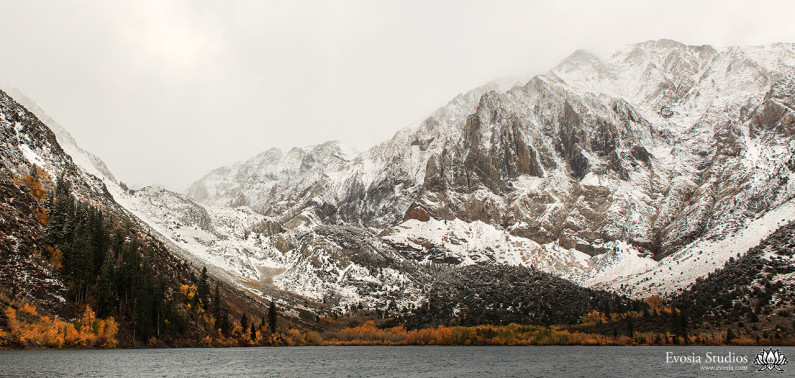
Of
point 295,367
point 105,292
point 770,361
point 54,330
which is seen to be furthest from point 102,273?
point 770,361

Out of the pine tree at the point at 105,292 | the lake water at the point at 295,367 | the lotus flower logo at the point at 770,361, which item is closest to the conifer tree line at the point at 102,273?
the pine tree at the point at 105,292

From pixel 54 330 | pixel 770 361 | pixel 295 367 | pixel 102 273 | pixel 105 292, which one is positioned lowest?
pixel 295 367

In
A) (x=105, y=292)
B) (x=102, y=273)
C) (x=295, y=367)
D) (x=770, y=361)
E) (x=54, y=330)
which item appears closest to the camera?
(x=54, y=330)

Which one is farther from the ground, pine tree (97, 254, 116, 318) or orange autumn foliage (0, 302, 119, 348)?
pine tree (97, 254, 116, 318)

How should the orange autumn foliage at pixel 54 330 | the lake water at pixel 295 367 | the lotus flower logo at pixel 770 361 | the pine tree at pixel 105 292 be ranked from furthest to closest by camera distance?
the pine tree at pixel 105 292 → the lotus flower logo at pixel 770 361 → the orange autumn foliage at pixel 54 330 → the lake water at pixel 295 367

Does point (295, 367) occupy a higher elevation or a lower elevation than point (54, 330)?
lower

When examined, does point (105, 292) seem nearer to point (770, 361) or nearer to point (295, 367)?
point (295, 367)

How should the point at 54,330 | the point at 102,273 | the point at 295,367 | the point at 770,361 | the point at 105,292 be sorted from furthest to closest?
the point at 102,273 < the point at 105,292 < the point at 295,367 < the point at 770,361 < the point at 54,330

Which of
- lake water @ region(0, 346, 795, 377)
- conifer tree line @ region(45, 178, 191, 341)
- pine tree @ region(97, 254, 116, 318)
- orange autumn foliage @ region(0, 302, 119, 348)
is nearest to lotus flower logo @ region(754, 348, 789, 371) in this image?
lake water @ region(0, 346, 795, 377)

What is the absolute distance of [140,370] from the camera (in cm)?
9794

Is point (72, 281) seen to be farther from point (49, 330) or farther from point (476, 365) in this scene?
point (476, 365)

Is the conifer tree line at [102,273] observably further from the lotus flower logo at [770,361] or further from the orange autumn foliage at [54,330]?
the lotus flower logo at [770,361]

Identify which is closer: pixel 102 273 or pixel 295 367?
pixel 295 367

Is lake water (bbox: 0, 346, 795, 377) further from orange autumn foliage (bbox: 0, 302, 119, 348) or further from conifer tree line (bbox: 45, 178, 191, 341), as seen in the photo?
conifer tree line (bbox: 45, 178, 191, 341)
